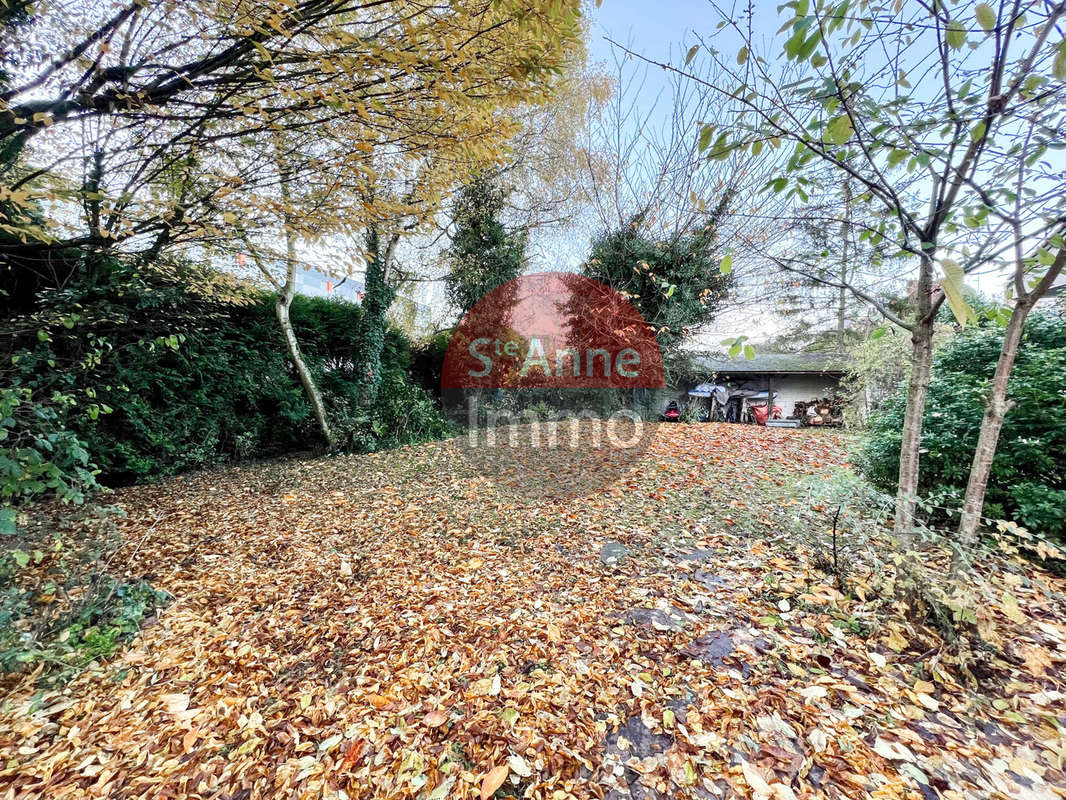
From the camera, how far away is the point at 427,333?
8719 mm

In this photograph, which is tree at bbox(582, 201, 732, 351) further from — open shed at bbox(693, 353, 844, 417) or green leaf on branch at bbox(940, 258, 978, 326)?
green leaf on branch at bbox(940, 258, 978, 326)

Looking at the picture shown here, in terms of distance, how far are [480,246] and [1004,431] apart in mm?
7106

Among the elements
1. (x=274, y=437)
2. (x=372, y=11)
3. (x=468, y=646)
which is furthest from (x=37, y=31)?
(x=468, y=646)


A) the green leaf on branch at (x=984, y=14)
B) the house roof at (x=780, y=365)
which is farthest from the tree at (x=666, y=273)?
the green leaf on branch at (x=984, y=14)

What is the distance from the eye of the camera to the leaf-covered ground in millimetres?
1316

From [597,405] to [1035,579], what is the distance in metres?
6.12

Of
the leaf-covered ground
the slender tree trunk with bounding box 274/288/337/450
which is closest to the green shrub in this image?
the leaf-covered ground

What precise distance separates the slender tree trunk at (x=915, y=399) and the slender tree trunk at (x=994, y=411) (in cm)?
20

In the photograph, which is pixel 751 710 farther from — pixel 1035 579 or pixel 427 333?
pixel 427 333

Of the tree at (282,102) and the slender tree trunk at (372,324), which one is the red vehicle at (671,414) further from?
the tree at (282,102)

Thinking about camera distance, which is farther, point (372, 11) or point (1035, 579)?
point (372, 11)

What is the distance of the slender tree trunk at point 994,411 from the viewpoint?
164cm

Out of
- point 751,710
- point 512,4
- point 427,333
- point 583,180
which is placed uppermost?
point 583,180

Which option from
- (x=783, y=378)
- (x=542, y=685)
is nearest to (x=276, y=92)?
(x=542, y=685)
